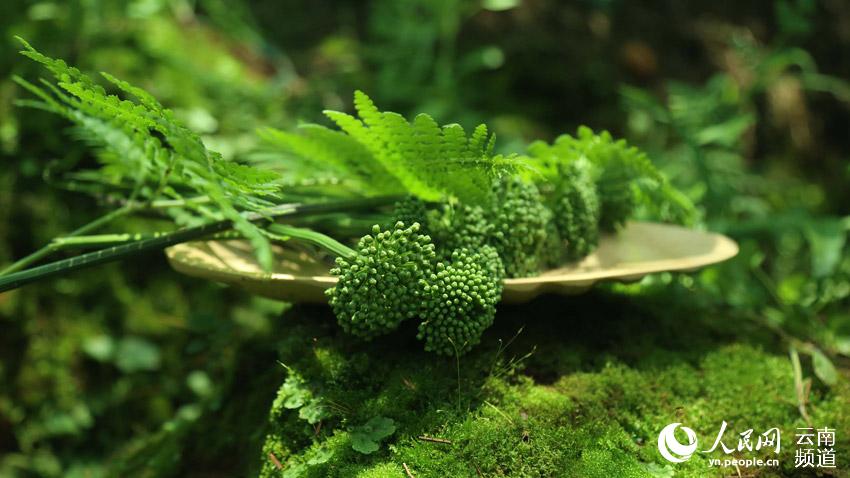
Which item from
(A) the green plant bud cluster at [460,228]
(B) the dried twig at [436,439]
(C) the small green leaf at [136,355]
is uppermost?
(A) the green plant bud cluster at [460,228]

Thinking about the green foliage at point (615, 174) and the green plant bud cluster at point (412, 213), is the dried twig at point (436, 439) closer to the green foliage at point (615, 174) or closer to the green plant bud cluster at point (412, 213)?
the green plant bud cluster at point (412, 213)

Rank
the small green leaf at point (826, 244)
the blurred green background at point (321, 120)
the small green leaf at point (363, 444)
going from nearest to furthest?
the small green leaf at point (363, 444)
the blurred green background at point (321, 120)
the small green leaf at point (826, 244)

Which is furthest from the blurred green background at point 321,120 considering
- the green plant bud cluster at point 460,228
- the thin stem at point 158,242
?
the green plant bud cluster at point 460,228

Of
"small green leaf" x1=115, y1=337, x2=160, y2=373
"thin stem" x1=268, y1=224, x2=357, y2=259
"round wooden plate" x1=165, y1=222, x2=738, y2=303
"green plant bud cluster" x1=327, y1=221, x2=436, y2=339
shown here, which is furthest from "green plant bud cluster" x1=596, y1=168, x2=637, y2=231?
"small green leaf" x1=115, y1=337, x2=160, y2=373

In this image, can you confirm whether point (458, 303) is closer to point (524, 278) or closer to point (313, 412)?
point (524, 278)

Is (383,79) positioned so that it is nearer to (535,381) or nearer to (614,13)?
(614,13)

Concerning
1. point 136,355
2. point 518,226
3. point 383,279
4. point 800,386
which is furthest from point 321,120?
point 800,386

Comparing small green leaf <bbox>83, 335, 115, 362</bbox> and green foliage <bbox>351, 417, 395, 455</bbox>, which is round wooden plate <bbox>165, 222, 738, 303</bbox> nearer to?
green foliage <bbox>351, 417, 395, 455</bbox>

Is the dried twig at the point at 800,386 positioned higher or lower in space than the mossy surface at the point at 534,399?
lower
